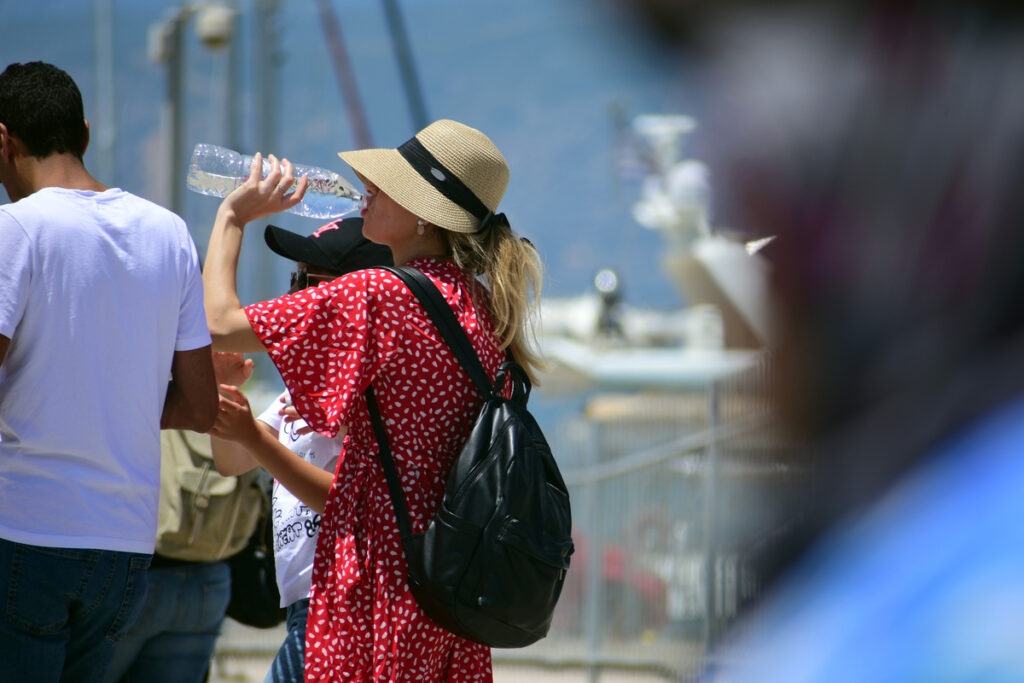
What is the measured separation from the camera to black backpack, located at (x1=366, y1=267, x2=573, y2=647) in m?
1.96

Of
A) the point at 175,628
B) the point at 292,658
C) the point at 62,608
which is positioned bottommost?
the point at 175,628

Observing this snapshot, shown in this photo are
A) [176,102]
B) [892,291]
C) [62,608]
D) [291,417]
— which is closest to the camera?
[892,291]

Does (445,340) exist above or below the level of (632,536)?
above

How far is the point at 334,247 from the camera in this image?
8.16ft

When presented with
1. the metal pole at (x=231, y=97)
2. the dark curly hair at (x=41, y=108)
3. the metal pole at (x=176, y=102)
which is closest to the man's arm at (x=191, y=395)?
the dark curly hair at (x=41, y=108)

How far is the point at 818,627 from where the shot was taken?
4.05 ft

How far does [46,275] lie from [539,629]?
970 millimetres

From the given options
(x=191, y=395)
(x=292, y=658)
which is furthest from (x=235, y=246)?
(x=292, y=658)

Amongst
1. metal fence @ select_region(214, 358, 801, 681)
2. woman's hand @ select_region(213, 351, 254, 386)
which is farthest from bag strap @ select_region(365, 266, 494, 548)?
metal fence @ select_region(214, 358, 801, 681)

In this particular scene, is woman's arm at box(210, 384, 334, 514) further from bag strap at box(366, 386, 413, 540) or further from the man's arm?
bag strap at box(366, 386, 413, 540)

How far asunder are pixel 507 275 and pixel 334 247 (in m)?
0.47

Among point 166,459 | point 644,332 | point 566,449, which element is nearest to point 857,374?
point 166,459

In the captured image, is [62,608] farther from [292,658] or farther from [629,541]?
[629,541]

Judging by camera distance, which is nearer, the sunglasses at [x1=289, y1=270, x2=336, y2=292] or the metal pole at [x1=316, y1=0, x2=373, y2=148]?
the sunglasses at [x1=289, y1=270, x2=336, y2=292]
